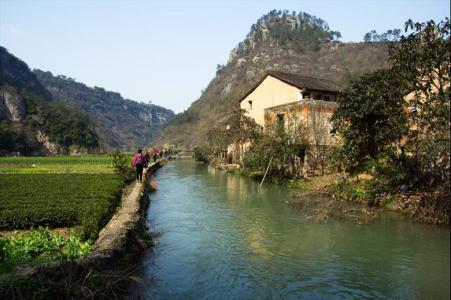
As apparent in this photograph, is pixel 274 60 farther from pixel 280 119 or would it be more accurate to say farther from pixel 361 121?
pixel 361 121

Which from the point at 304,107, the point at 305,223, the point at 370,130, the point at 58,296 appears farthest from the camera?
the point at 304,107

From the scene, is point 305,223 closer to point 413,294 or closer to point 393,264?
point 393,264

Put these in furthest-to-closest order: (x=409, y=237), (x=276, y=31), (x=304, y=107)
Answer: (x=276, y=31)
(x=304, y=107)
(x=409, y=237)

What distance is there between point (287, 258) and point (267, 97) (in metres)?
26.1

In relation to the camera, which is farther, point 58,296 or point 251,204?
point 251,204

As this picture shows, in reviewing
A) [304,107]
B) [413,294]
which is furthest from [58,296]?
[304,107]

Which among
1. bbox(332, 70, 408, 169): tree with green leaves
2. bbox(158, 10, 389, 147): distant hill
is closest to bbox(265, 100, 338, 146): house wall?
bbox(332, 70, 408, 169): tree with green leaves

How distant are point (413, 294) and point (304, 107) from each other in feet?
61.9

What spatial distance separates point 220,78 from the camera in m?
127

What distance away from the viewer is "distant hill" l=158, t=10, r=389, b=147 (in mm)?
87312

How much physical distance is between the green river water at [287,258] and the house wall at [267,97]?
53.4 feet

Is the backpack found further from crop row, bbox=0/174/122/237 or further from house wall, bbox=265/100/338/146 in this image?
house wall, bbox=265/100/338/146

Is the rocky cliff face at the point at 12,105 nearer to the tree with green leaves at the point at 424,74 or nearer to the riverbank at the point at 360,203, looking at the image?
the riverbank at the point at 360,203

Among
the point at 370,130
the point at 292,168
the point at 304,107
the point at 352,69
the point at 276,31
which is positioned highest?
the point at 276,31
